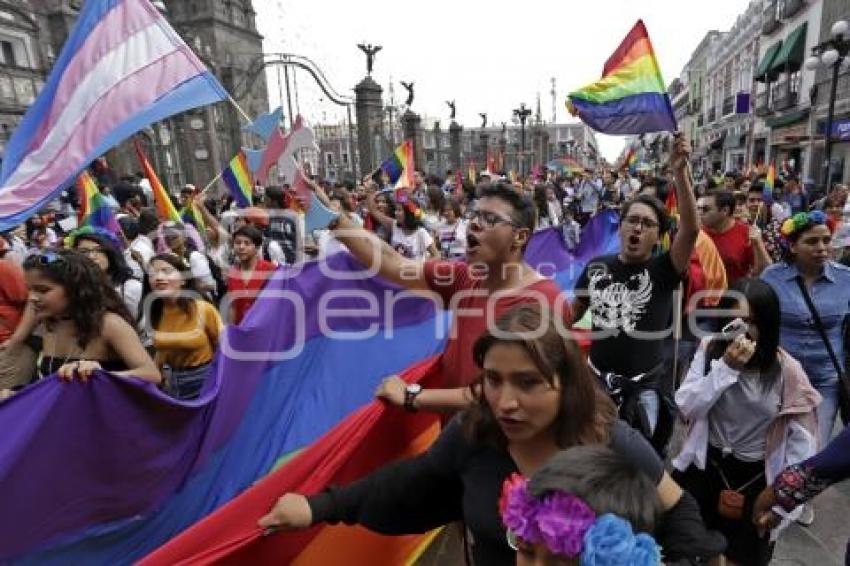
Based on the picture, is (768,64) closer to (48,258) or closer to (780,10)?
(780,10)

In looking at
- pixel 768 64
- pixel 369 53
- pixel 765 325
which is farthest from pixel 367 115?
pixel 768 64

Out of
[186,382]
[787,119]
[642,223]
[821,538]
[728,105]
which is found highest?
[728,105]

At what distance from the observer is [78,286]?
8.76 ft

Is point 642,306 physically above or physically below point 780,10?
below

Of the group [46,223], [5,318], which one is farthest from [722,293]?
[46,223]

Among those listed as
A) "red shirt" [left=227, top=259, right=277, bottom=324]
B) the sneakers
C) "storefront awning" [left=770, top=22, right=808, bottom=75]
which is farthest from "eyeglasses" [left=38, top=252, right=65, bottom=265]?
"storefront awning" [left=770, top=22, right=808, bottom=75]

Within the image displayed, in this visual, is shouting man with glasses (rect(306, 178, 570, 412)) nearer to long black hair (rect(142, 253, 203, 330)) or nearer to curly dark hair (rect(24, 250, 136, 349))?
curly dark hair (rect(24, 250, 136, 349))

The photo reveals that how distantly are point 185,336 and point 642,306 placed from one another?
2.69 metres

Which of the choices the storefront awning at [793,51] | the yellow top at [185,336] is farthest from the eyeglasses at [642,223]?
the storefront awning at [793,51]

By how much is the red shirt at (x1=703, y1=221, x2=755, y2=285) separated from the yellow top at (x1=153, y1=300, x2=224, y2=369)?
3.85 m

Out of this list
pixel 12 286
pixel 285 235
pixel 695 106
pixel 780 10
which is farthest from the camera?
pixel 695 106

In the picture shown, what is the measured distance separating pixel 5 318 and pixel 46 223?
696cm

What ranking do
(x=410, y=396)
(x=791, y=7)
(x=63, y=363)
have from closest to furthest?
1. (x=410, y=396)
2. (x=63, y=363)
3. (x=791, y=7)

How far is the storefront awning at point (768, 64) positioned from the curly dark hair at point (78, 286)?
1366 inches
